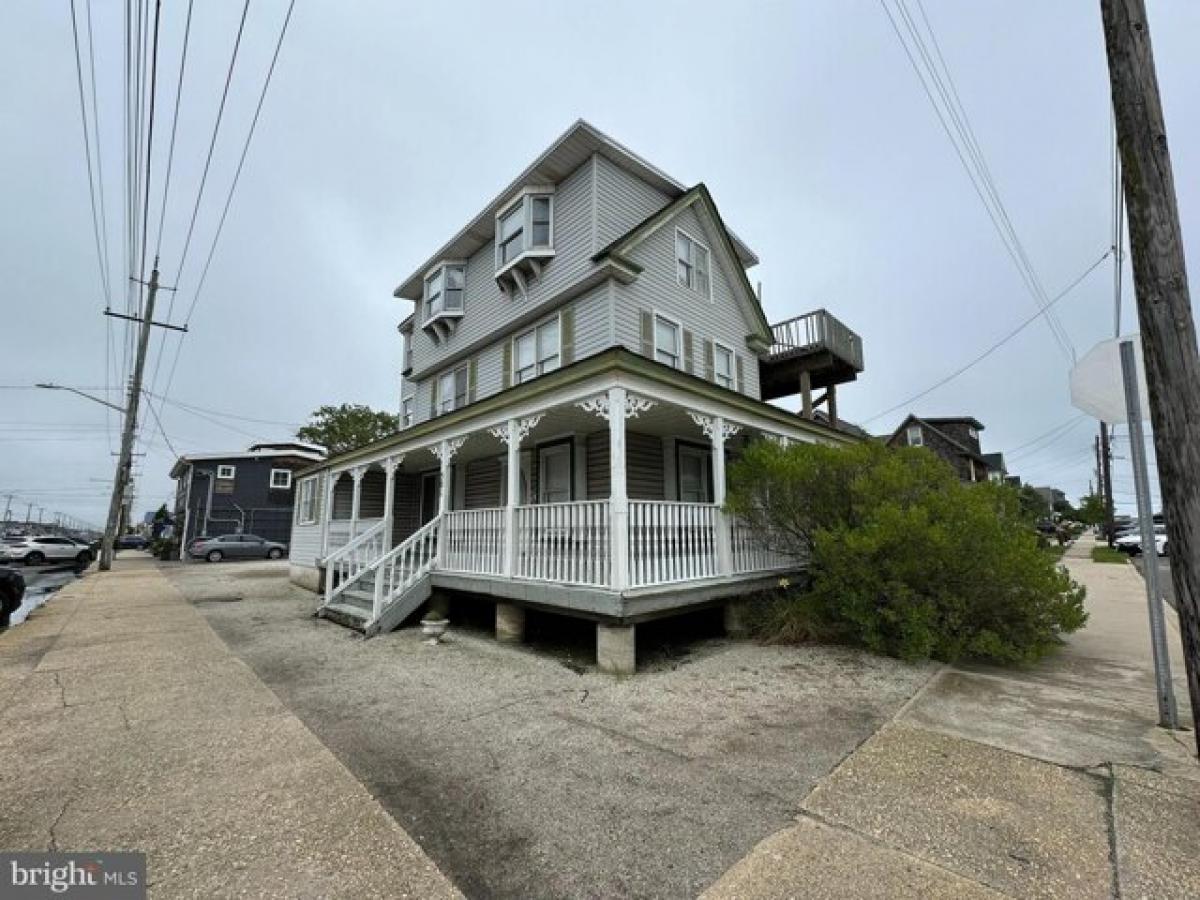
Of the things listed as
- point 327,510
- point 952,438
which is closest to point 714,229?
point 327,510

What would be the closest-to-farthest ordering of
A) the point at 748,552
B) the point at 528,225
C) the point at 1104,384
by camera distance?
the point at 1104,384 < the point at 748,552 < the point at 528,225

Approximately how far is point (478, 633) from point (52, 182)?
15.9m

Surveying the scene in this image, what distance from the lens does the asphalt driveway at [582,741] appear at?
2.69 metres

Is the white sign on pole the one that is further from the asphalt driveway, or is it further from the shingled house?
the shingled house

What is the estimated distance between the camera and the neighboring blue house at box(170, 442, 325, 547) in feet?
102

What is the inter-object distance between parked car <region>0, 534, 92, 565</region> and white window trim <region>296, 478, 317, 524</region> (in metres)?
17.6

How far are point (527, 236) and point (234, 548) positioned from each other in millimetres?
25696

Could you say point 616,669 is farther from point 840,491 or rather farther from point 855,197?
point 855,197

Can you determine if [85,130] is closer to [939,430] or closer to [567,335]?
[567,335]

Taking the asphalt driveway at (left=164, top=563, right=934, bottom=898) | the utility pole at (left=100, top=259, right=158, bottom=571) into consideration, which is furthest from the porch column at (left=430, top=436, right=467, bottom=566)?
the utility pole at (left=100, top=259, right=158, bottom=571)

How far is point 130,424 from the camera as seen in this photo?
22344 mm

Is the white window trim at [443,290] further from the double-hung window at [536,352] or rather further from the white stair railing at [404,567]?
the white stair railing at [404,567]

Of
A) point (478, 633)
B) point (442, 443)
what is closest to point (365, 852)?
point (478, 633)
